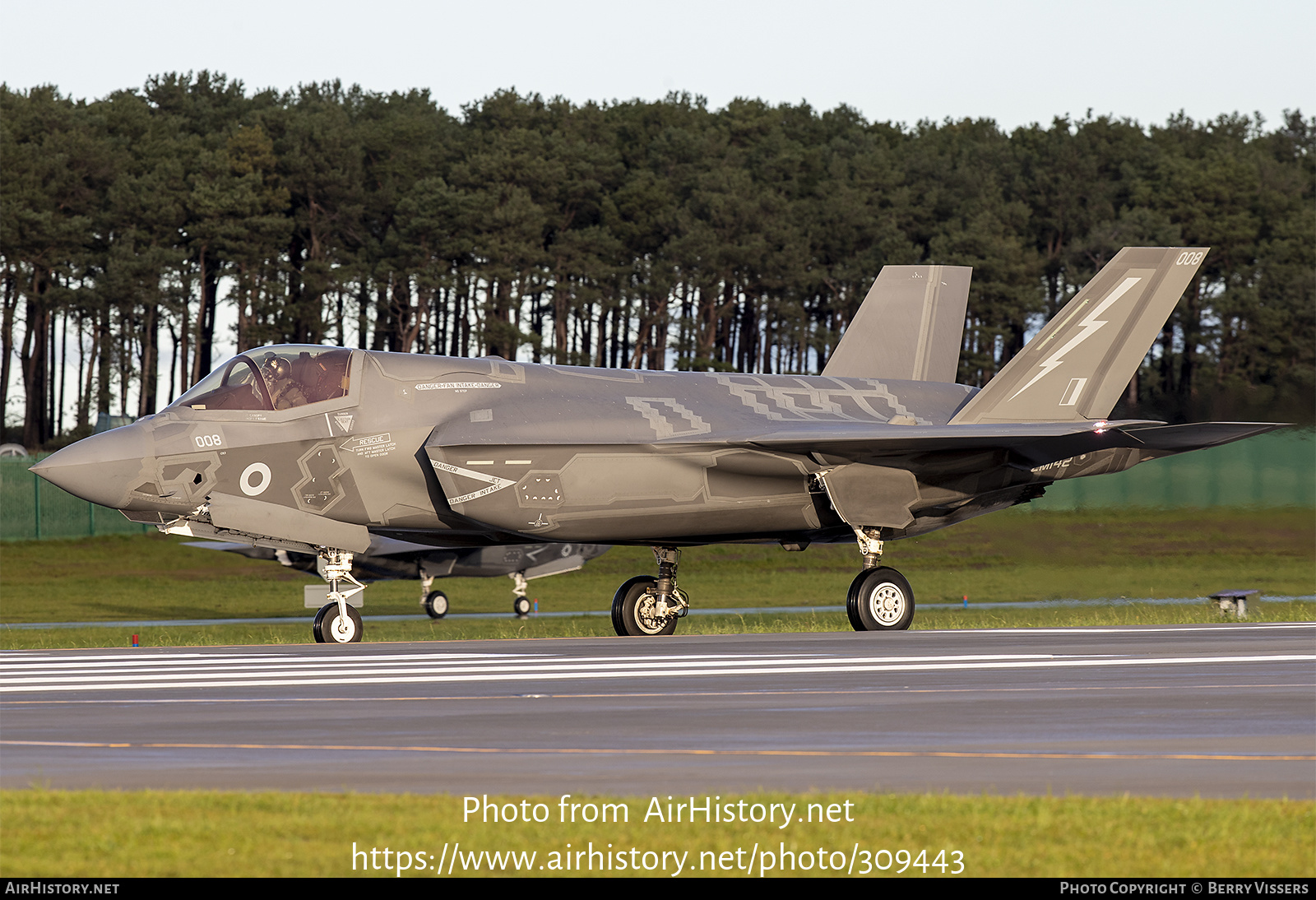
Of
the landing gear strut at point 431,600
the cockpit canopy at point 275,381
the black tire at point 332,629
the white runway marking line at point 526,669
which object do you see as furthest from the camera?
the landing gear strut at point 431,600

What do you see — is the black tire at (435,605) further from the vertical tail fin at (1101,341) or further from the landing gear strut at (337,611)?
the landing gear strut at (337,611)

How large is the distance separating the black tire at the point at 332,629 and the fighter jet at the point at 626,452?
0.02 meters

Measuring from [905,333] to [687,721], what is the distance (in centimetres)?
1687

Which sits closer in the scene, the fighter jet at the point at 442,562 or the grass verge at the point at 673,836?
the grass verge at the point at 673,836

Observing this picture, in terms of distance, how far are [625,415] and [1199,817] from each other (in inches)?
567

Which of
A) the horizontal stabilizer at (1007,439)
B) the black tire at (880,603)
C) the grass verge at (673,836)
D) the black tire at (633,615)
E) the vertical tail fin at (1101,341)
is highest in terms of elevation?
the vertical tail fin at (1101,341)

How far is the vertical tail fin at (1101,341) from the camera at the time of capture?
2259cm

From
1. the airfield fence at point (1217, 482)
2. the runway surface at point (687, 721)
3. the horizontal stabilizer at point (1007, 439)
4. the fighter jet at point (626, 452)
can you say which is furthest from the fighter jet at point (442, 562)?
Answer: the runway surface at point (687, 721)

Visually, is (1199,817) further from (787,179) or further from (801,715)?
(787,179)

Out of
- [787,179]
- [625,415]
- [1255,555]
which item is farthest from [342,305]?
[625,415]

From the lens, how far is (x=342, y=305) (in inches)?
3152

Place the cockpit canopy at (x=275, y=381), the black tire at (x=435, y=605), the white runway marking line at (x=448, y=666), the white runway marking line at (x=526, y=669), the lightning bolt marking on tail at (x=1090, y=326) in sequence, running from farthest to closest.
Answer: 1. the black tire at (x=435, y=605)
2. the lightning bolt marking on tail at (x=1090, y=326)
3. the cockpit canopy at (x=275, y=381)
4. the white runway marking line at (x=448, y=666)
5. the white runway marking line at (x=526, y=669)

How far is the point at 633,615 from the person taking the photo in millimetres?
21922

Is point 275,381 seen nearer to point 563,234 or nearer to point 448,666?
point 448,666
